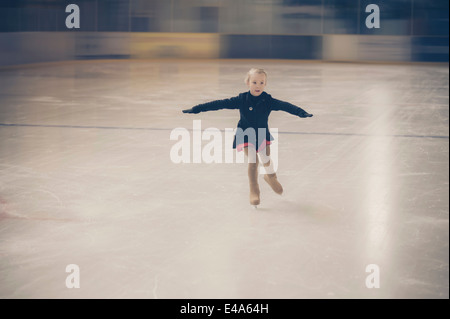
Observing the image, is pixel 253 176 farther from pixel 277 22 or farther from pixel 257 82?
pixel 277 22

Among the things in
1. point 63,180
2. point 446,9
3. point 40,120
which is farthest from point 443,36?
point 63,180

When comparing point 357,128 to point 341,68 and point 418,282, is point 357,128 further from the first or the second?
point 341,68

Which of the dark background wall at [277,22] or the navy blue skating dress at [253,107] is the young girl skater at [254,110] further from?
the dark background wall at [277,22]

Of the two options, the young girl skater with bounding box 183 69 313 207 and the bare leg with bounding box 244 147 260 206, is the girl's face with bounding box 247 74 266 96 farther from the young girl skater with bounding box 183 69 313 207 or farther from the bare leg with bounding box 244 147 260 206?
the bare leg with bounding box 244 147 260 206

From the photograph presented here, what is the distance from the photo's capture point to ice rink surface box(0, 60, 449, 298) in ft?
14.1

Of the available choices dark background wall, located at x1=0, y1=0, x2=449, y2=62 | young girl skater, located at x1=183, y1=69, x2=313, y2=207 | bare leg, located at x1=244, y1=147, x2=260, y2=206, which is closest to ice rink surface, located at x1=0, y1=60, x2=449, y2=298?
bare leg, located at x1=244, y1=147, x2=260, y2=206

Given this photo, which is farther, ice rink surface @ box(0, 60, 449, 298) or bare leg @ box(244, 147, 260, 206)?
bare leg @ box(244, 147, 260, 206)

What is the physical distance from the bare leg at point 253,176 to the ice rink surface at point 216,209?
0.31 ft

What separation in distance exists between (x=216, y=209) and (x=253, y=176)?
0.41m

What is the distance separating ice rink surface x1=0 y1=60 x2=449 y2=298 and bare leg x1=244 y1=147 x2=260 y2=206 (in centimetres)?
9

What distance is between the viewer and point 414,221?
5.58 m

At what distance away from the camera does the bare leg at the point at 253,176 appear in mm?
5998

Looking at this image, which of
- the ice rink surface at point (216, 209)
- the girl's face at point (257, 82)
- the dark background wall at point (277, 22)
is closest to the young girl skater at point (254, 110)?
the girl's face at point (257, 82)

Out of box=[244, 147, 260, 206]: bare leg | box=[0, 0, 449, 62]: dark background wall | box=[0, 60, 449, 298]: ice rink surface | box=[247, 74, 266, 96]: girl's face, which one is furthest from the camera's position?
box=[0, 0, 449, 62]: dark background wall
